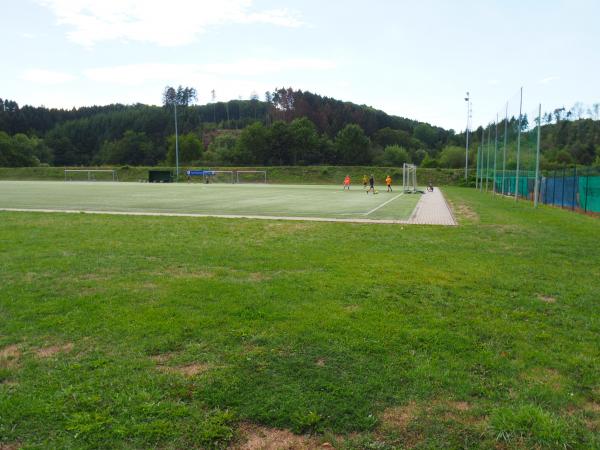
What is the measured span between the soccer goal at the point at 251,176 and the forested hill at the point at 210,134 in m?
26.2

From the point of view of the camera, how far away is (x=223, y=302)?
5957 millimetres

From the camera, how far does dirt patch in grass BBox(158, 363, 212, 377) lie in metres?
4.01

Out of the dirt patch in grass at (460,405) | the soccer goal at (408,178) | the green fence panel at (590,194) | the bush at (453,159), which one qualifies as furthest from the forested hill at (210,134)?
the dirt patch in grass at (460,405)

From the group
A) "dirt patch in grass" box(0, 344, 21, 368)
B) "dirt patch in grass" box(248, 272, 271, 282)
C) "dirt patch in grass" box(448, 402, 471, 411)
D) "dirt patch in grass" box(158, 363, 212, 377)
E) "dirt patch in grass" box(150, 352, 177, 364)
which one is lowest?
Result: "dirt patch in grass" box(448, 402, 471, 411)

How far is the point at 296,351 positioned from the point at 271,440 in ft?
4.35

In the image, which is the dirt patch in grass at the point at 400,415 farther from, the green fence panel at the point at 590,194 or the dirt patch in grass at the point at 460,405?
the green fence panel at the point at 590,194

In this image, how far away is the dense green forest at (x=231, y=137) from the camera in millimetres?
106625

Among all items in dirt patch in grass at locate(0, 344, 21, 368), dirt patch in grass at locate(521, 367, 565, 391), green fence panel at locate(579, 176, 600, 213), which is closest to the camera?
dirt patch in grass at locate(521, 367, 565, 391)

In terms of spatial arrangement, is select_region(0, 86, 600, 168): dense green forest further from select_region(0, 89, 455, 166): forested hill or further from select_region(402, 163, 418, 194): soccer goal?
select_region(402, 163, 418, 194): soccer goal

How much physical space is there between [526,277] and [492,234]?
5.39m

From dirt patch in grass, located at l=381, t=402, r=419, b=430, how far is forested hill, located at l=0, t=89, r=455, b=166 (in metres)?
102

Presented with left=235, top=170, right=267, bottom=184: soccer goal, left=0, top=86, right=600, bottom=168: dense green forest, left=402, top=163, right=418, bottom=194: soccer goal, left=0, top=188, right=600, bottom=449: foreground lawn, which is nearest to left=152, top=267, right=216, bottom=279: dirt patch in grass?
left=0, top=188, right=600, bottom=449: foreground lawn

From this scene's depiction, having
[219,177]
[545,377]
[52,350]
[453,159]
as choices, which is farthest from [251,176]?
[545,377]

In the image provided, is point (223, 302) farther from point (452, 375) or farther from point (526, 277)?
point (526, 277)
